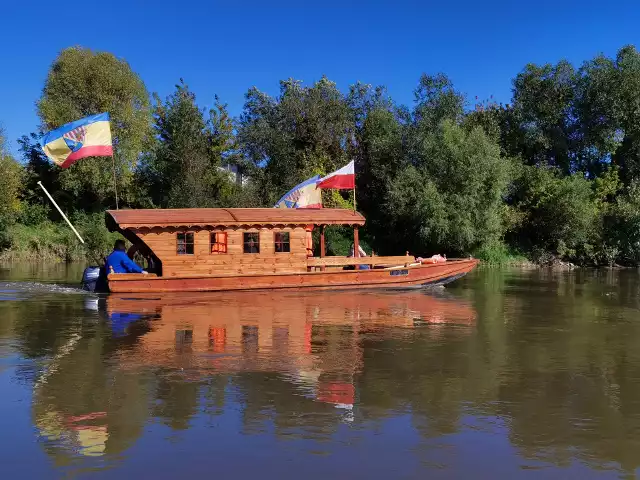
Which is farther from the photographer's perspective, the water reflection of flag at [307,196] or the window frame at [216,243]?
the water reflection of flag at [307,196]

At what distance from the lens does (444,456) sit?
17.5ft

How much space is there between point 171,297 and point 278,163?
24017 millimetres

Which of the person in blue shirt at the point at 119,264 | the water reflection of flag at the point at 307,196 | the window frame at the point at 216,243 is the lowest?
the person in blue shirt at the point at 119,264

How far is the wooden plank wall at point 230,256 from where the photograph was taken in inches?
685

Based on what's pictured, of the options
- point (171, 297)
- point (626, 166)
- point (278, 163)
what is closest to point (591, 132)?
point (626, 166)

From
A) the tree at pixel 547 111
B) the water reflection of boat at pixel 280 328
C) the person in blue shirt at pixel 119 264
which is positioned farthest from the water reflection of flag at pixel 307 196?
the tree at pixel 547 111

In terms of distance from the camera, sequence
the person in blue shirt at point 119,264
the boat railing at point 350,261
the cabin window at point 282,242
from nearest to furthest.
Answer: the person in blue shirt at point 119,264
the cabin window at point 282,242
the boat railing at point 350,261

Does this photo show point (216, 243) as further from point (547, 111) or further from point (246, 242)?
point (547, 111)

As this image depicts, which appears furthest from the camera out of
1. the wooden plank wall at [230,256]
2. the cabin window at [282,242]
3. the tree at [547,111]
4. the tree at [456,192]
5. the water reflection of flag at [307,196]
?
the tree at [547,111]

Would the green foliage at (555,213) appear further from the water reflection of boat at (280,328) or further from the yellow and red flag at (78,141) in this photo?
the yellow and red flag at (78,141)

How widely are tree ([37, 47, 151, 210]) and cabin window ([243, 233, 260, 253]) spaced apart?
2558 centimetres

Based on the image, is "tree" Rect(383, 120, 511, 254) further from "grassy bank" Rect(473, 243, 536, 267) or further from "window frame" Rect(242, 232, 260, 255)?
"window frame" Rect(242, 232, 260, 255)

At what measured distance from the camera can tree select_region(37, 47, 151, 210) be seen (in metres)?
40.3

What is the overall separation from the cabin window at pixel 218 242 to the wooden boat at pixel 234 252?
0.7 inches
